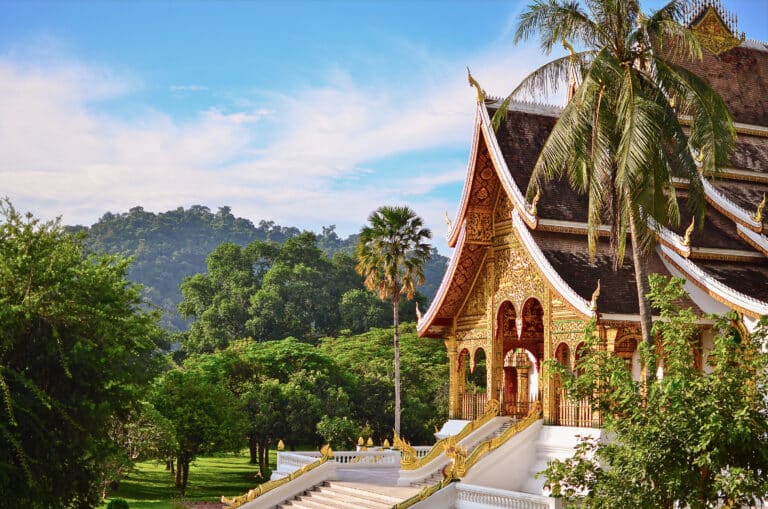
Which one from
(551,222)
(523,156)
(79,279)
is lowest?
(79,279)

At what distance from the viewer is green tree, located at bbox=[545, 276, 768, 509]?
32.7 ft

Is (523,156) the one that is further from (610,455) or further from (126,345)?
(610,455)

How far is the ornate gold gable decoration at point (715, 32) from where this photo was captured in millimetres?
23938

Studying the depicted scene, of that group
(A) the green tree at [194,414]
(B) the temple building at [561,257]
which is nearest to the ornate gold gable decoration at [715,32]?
(B) the temple building at [561,257]

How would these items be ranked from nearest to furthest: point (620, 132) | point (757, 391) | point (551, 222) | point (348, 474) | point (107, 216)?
1. point (757, 391)
2. point (620, 132)
3. point (551, 222)
4. point (348, 474)
5. point (107, 216)

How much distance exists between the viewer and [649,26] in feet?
49.2

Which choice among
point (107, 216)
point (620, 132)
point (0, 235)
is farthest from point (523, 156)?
point (107, 216)

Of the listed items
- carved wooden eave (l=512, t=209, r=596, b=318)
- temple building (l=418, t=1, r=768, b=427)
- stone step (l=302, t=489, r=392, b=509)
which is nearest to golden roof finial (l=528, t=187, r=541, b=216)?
temple building (l=418, t=1, r=768, b=427)

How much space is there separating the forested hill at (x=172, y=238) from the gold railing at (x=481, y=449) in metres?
114

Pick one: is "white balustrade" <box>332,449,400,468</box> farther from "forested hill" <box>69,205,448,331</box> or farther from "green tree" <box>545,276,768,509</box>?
"forested hill" <box>69,205,448,331</box>

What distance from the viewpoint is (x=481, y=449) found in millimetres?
19125

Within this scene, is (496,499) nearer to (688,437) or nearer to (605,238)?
(605,238)

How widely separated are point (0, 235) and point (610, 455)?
1194 cm

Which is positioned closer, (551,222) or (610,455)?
(610,455)
